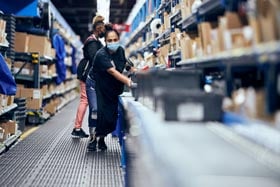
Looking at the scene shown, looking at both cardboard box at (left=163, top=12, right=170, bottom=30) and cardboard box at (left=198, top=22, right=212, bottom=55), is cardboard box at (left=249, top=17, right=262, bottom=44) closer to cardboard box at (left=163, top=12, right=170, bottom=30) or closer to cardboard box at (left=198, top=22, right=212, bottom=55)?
cardboard box at (left=198, top=22, right=212, bottom=55)

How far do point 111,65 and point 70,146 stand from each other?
1.91 metres

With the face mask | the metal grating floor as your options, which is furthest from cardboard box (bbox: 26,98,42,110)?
the face mask

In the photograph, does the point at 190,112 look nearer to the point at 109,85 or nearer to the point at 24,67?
the point at 109,85

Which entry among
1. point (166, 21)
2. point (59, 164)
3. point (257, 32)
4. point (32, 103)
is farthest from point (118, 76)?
point (32, 103)

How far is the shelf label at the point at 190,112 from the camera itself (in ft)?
7.09

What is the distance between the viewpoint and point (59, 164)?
5.08 metres

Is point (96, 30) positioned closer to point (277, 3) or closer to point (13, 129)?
point (13, 129)

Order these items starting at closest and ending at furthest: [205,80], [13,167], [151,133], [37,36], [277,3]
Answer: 1. [277,3]
2. [151,133]
3. [205,80]
4. [13,167]
5. [37,36]

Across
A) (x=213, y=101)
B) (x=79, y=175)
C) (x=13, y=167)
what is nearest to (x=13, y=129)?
(x=13, y=167)

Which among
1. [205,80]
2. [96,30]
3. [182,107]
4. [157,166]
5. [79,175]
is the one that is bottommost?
[79,175]

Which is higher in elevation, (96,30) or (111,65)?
(96,30)

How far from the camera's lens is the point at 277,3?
73.7 inches

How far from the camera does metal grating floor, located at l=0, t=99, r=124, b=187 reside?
4.31 meters

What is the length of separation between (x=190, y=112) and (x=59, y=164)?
3152mm
